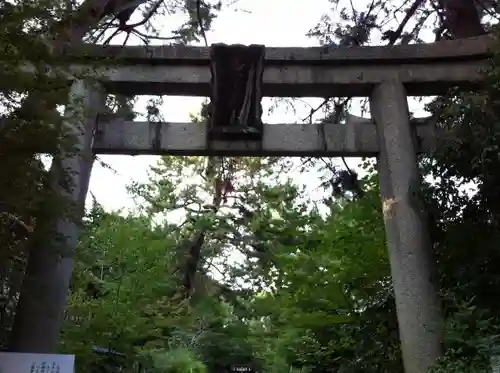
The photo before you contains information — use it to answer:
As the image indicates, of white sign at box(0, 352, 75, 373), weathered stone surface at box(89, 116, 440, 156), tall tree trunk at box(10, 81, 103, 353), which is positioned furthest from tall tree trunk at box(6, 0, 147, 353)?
white sign at box(0, 352, 75, 373)

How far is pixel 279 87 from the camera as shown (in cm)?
769

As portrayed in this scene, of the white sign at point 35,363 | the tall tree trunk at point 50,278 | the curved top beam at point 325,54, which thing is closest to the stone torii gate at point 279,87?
the curved top beam at point 325,54

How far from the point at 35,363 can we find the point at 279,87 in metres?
4.55

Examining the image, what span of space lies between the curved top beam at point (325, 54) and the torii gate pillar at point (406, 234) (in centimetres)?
42

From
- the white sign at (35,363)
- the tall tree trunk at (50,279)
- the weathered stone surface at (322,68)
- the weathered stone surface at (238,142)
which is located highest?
the weathered stone surface at (322,68)

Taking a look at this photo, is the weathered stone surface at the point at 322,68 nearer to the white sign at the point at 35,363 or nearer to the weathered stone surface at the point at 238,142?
the weathered stone surface at the point at 238,142

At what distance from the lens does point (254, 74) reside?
7.45 meters

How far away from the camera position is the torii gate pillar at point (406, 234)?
6211 mm

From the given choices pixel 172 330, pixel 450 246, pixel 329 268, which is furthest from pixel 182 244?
pixel 450 246

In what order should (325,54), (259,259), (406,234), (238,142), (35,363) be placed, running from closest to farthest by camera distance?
(35,363) → (406,234) → (238,142) → (325,54) → (259,259)

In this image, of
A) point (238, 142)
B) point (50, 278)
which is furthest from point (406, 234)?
point (50, 278)

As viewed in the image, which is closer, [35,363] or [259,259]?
[35,363]

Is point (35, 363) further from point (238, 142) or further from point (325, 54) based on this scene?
point (325, 54)

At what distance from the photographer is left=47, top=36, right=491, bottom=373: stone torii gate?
7410 millimetres
